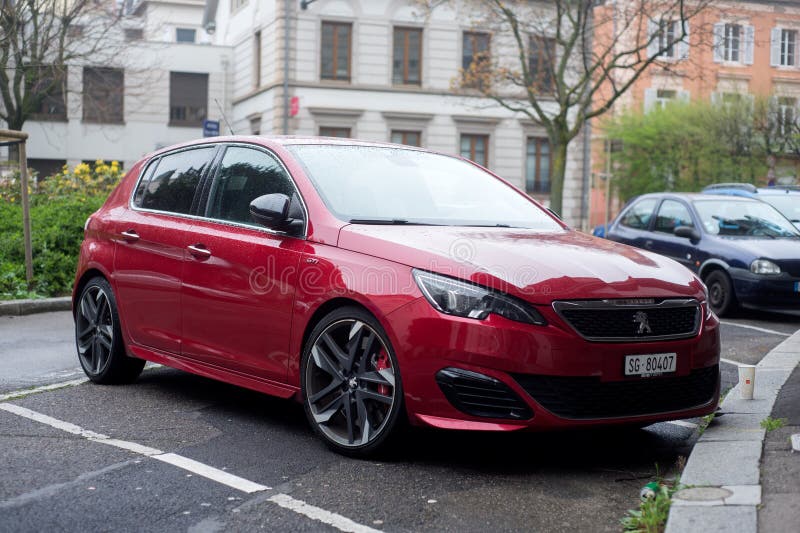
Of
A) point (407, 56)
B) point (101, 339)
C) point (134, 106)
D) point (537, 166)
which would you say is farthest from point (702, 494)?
point (134, 106)

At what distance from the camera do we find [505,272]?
480 centimetres

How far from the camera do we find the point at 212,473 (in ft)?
15.9

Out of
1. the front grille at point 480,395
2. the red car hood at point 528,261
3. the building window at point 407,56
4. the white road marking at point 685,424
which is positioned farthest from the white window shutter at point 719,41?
the front grille at point 480,395

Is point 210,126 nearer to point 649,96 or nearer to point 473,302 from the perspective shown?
point 473,302

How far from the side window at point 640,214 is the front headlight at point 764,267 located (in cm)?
220

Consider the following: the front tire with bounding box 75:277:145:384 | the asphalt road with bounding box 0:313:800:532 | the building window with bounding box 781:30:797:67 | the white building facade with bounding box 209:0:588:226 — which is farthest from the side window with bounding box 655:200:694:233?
the building window with bounding box 781:30:797:67

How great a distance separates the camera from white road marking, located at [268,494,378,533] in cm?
407

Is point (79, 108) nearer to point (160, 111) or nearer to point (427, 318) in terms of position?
point (160, 111)

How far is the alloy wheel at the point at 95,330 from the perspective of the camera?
23.2ft

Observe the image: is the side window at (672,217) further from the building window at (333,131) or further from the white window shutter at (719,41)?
the building window at (333,131)

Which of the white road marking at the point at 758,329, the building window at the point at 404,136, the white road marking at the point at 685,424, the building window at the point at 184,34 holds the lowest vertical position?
the white road marking at the point at 758,329

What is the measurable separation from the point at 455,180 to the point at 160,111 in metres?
39.9

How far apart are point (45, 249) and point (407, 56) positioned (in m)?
29.5

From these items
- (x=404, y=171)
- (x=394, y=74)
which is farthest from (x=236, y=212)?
(x=394, y=74)
